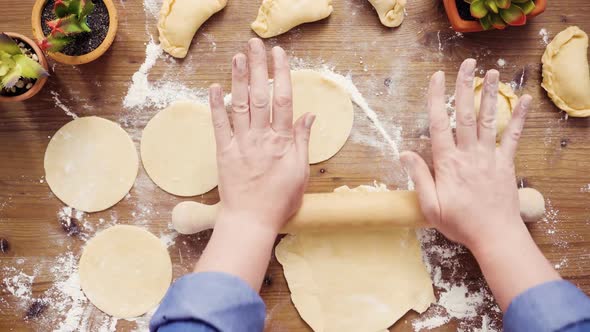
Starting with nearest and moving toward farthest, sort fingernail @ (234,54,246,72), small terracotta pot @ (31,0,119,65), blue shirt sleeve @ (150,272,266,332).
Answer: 1. blue shirt sleeve @ (150,272,266,332)
2. fingernail @ (234,54,246,72)
3. small terracotta pot @ (31,0,119,65)

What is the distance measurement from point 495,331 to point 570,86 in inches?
21.9

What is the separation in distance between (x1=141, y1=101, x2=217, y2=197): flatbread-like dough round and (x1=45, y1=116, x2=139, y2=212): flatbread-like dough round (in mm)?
60

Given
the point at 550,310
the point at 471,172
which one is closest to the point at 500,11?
the point at 471,172

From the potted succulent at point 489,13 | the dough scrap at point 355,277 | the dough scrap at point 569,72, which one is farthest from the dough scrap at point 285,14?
the dough scrap at point 569,72

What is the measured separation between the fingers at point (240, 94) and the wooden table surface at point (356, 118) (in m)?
0.19

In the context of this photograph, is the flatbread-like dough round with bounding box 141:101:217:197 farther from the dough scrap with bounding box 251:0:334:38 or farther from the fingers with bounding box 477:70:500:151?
the fingers with bounding box 477:70:500:151

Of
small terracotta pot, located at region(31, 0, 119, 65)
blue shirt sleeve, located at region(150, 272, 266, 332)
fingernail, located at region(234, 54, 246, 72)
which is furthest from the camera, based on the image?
small terracotta pot, located at region(31, 0, 119, 65)

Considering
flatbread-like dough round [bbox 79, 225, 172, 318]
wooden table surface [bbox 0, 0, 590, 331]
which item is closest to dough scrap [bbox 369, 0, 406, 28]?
wooden table surface [bbox 0, 0, 590, 331]

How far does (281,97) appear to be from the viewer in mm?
1052

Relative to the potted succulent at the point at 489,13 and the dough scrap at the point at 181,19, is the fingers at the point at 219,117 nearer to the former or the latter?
the dough scrap at the point at 181,19

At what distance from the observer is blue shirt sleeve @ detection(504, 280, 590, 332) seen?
2.99 feet

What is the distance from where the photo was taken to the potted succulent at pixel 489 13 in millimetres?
1106

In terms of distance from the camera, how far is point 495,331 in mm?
1216

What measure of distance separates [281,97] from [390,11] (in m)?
0.35
